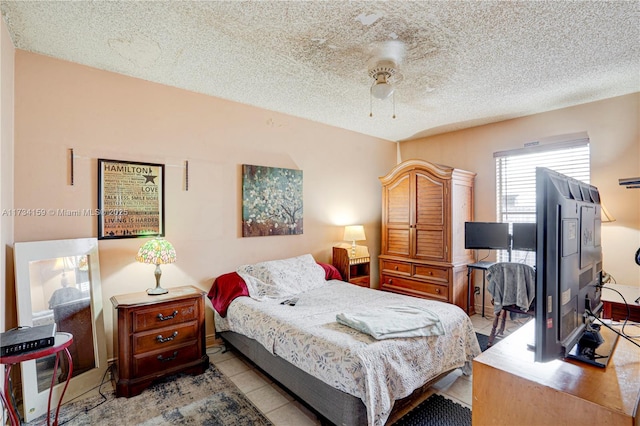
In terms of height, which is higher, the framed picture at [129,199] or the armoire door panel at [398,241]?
the framed picture at [129,199]

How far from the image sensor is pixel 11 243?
223cm

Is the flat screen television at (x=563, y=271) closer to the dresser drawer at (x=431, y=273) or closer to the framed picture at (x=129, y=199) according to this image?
the dresser drawer at (x=431, y=273)

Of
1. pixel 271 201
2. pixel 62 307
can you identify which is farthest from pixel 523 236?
pixel 62 307

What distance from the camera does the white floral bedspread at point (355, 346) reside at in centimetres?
176

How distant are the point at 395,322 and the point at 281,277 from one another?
4.67 ft

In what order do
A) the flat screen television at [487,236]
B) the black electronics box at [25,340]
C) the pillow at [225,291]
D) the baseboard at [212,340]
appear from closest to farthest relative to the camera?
the black electronics box at [25,340] < the pillow at [225,291] < the baseboard at [212,340] < the flat screen television at [487,236]

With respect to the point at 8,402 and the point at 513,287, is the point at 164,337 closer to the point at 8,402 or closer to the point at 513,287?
the point at 8,402

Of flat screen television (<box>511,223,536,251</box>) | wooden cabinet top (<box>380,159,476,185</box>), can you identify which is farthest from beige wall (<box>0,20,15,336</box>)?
flat screen television (<box>511,223,536,251</box>)

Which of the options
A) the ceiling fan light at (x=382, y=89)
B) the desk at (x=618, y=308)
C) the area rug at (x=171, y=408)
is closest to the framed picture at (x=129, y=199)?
the area rug at (x=171, y=408)

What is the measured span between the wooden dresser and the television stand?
253 centimetres

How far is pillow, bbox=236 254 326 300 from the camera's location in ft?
10.0

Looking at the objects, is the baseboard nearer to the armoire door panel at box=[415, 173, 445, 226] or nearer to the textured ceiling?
the textured ceiling

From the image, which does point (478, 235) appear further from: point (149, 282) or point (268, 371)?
point (149, 282)

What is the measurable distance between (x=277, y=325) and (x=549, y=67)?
3.02 meters
